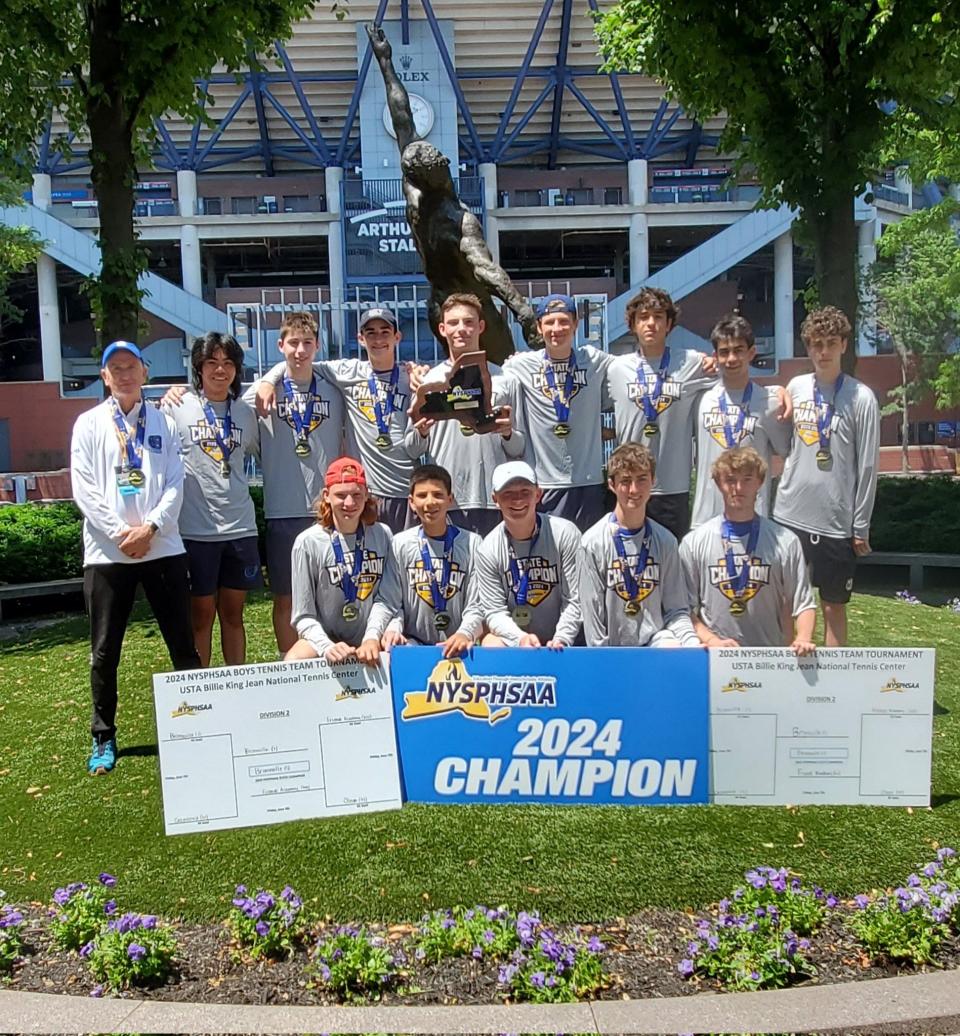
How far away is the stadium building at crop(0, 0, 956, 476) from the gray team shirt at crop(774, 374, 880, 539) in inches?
1175

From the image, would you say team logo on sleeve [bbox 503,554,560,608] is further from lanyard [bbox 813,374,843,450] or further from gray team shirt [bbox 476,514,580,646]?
lanyard [bbox 813,374,843,450]

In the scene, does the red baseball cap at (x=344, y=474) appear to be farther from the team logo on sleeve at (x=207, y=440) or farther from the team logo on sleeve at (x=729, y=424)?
the team logo on sleeve at (x=729, y=424)

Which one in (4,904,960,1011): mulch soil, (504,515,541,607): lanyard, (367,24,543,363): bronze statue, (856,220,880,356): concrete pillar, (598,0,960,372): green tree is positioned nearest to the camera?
(4,904,960,1011): mulch soil

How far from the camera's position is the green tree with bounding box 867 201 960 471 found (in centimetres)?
2489

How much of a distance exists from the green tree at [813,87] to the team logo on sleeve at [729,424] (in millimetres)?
5209

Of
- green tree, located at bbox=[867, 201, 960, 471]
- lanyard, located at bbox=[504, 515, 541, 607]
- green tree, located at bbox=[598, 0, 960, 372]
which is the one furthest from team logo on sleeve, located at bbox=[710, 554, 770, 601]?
green tree, located at bbox=[867, 201, 960, 471]

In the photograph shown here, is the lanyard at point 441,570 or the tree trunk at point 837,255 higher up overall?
the tree trunk at point 837,255

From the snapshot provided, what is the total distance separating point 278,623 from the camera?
538 cm

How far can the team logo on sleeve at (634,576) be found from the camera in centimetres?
423

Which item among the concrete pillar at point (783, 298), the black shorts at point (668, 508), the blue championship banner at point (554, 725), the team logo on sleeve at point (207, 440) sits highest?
the concrete pillar at point (783, 298)

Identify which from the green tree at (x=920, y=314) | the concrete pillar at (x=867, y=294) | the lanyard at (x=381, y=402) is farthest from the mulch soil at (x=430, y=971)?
the concrete pillar at (x=867, y=294)

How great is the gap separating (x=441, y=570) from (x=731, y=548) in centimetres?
136

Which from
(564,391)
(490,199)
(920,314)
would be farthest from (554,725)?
(490,199)

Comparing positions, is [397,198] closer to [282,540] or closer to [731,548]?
[282,540]
